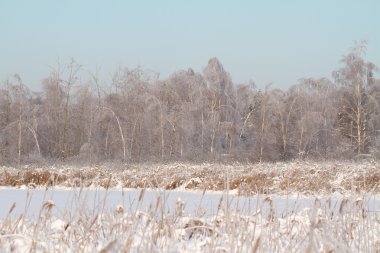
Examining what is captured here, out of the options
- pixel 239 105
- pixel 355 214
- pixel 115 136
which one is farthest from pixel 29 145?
pixel 355 214

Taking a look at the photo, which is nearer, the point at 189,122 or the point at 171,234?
the point at 171,234

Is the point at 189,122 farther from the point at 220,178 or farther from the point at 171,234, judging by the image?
the point at 171,234

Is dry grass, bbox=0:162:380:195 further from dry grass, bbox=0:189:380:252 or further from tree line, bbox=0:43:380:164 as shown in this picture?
tree line, bbox=0:43:380:164

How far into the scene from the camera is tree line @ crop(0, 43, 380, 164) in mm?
30453

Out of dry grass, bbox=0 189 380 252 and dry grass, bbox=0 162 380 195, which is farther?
dry grass, bbox=0 162 380 195

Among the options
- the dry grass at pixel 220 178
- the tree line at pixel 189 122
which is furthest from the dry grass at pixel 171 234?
the tree line at pixel 189 122

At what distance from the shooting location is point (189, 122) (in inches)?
1294

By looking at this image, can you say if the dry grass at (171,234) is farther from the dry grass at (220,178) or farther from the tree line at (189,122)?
the tree line at (189,122)

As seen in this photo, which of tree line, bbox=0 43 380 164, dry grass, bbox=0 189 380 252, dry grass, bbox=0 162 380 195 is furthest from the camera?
tree line, bbox=0 43 380 164

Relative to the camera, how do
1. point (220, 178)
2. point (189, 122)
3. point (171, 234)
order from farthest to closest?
point (189, 122)
point (220, 178)
point (171, 234)

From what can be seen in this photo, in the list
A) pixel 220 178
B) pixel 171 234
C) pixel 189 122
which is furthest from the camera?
pixel 189 122

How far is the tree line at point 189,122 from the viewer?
99.9 ft

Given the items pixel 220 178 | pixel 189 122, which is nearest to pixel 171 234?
pixel 220 178

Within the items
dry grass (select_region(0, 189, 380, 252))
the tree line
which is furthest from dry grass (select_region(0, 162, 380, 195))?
the tree line
